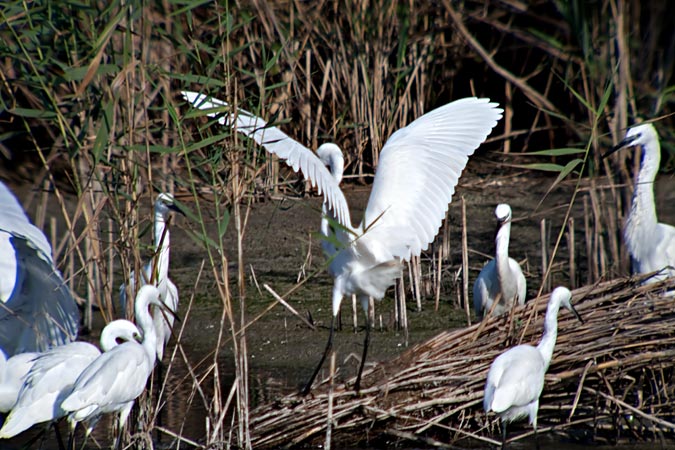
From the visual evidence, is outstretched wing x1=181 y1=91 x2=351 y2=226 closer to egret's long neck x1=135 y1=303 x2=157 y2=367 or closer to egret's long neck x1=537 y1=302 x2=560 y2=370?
egret's long neck x1=135 y1=303 x2=157 y2=367

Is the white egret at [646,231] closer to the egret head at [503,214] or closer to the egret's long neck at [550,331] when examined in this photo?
the egret head at [503,214]

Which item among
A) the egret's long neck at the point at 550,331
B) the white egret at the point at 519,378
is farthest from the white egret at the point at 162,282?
the egret's long neck at the point at 550,331

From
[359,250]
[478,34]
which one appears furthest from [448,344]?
[478,34]

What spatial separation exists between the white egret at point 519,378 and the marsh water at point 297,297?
0.55 metres

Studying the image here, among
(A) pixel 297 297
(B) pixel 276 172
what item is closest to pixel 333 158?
(B) pixel 276 172

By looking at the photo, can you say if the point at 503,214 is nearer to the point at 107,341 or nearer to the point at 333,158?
the point at 333,158

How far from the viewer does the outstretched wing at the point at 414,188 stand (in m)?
4.93

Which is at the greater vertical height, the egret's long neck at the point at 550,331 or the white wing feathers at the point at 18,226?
the white wing feathers at the point at 18,226

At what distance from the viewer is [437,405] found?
15.3 feet

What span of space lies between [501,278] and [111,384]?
307cm

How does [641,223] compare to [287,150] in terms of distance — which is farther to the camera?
[641,223]

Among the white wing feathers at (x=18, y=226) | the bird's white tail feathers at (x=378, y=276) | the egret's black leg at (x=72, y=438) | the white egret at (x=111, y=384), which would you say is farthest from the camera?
the bird's white tail feathers at (x=378, y=276)

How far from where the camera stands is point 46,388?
402cm

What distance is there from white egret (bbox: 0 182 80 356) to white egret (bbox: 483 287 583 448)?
2085 millimetres
